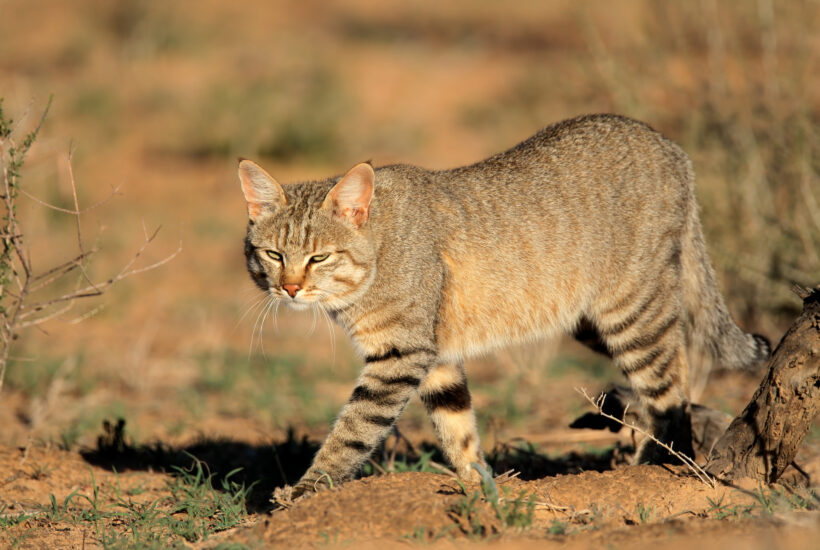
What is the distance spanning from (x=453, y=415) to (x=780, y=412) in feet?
6.04

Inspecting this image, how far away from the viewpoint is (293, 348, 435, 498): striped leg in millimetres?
4559

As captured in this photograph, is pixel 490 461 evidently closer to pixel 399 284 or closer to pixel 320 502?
pixel 399 284

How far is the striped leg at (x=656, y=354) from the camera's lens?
534 cm

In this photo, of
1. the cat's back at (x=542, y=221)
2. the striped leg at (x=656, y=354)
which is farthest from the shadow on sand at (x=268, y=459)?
the cat's back at (x=542, y=221)

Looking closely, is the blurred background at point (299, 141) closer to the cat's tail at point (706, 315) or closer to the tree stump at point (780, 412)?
the cat's tail at point (706, 315)

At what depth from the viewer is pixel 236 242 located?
11.9 meters

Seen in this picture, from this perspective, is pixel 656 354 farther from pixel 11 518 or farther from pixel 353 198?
pixel 11 518

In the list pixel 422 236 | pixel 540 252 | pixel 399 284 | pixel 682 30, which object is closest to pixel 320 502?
pixel 399 284

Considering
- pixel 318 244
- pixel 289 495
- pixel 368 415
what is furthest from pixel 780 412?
pixel 318 244

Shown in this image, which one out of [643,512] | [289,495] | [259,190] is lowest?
[289,495]

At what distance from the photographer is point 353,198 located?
4.82 m

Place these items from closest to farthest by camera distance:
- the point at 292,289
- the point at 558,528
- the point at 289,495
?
1. the point at 558,528
2. the point at 289,495
3. the point at 292,289

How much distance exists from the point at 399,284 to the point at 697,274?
209 centimetres

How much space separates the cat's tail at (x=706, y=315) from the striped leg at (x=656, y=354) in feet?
1.10
